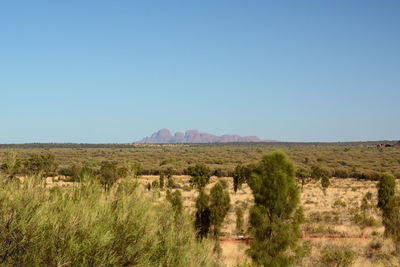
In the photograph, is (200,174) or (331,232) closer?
(331,232)

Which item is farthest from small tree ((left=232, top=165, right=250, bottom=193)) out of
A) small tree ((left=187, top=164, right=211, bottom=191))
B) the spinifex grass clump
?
the spinifex grass clump

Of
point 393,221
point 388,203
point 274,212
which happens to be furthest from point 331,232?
point 274,212

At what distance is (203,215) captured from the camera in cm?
2008

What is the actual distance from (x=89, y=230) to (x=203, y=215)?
13.5 m

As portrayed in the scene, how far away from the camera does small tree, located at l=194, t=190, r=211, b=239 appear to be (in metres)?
19.7

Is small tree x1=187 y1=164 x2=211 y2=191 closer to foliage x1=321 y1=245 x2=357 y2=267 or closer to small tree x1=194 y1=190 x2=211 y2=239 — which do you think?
small tree x1=194 y1=190 x2=211 y2=239

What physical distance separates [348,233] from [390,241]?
10.9ft

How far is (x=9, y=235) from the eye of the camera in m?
6.25

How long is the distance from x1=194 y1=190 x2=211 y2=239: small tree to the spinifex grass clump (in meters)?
10.7

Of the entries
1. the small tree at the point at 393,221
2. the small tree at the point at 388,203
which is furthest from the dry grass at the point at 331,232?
the small tree at the point at 388,203

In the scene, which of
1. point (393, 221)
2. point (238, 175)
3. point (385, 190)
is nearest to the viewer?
point (393, 221)

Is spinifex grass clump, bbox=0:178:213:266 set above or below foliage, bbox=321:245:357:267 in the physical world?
above

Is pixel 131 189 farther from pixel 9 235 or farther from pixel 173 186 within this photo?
pixel 173 186

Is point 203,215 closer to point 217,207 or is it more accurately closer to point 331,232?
point 217,207
